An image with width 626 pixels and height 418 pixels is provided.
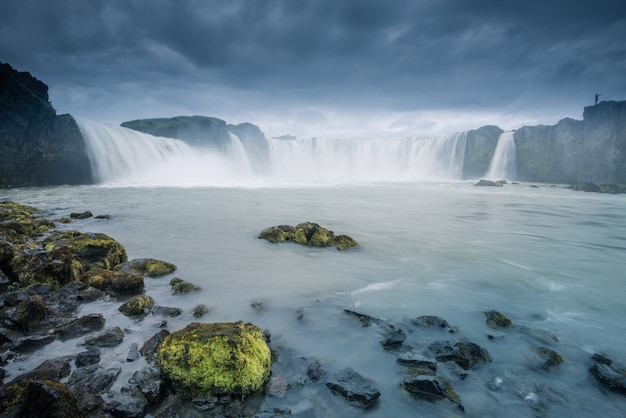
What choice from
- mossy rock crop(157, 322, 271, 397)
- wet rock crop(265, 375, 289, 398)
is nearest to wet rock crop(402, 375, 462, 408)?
wet rock crop(265, 375, 289, 398)

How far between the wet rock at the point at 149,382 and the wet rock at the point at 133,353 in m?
0.34

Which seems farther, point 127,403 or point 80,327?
point 80,327

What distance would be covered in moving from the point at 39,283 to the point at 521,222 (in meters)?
17.9

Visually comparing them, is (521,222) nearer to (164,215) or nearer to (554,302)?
(554,302)

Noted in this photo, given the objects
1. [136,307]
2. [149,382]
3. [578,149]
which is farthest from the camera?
[578,149]

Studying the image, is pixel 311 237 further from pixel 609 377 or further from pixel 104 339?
pixel 609 377

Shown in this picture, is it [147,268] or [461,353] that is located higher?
[147,268]

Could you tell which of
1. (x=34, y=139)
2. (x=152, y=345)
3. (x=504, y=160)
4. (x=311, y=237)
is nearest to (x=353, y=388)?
(x=152, y=345)

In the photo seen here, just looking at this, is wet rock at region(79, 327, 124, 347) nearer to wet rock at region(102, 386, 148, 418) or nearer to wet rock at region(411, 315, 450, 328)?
wet rock at region(102, 386, 148, 418)

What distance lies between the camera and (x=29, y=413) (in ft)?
7.84

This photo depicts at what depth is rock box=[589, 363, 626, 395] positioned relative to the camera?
11.7ft

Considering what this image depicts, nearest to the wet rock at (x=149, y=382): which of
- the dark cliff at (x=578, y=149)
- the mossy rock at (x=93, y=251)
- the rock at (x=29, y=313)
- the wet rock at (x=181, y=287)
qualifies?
the rock at (x=29, y=313)

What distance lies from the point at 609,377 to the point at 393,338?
243 cm

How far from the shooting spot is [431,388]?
339 cm
